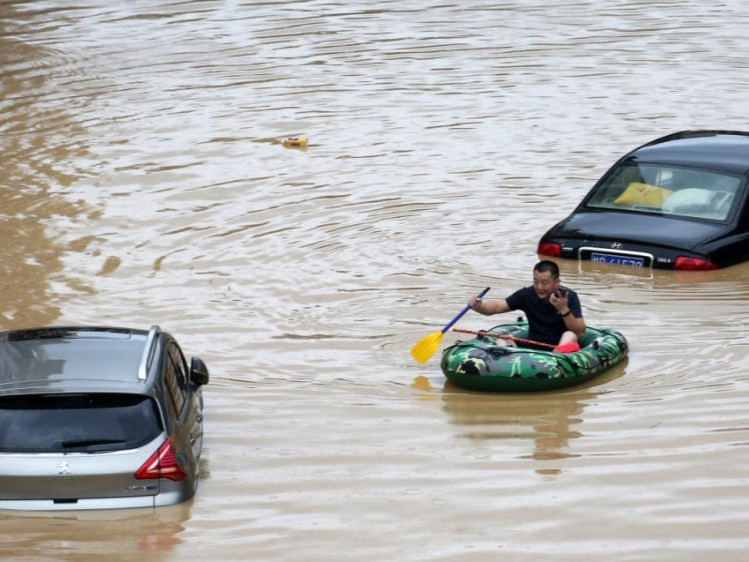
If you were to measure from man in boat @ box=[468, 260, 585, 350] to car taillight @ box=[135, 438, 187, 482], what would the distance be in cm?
477

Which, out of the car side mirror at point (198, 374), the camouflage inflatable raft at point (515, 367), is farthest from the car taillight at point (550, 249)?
the car side mirror at point (198, 374)

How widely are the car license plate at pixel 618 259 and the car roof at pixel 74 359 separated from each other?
793 cm

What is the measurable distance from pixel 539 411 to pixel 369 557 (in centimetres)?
385

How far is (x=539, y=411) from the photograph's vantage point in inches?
562

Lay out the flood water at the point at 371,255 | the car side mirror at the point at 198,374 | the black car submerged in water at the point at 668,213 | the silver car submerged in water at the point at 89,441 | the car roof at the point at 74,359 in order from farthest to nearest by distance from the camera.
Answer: the black car submerged in water at the point at 668,213
the car side mirror at the point at 198,374
the flood water at the point at 371,255
the car roof at the point at 74,359
the silver car submerged in water at the point at 89,441

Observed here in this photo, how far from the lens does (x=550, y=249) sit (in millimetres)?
19734

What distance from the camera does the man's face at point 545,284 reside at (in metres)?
15.0

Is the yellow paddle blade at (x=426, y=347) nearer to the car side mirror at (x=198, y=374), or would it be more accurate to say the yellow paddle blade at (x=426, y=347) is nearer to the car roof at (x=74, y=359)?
the car side mirror at (x=198, y=374)

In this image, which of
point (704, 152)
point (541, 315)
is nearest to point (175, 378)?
point (541, 315)

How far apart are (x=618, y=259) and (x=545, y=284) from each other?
13.6 feet

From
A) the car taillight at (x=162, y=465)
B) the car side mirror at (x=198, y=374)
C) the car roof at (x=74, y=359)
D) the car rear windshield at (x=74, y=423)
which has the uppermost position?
the car roof at (x=74, y=359)

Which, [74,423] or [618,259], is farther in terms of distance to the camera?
[618,259]

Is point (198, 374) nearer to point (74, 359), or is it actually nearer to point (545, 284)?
point (74, 359)

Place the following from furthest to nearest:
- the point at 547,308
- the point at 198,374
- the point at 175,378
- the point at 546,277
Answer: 1. the point at 547,308
2. the point at 546,277
3. the point at 198,374
4. the point at 175,378
